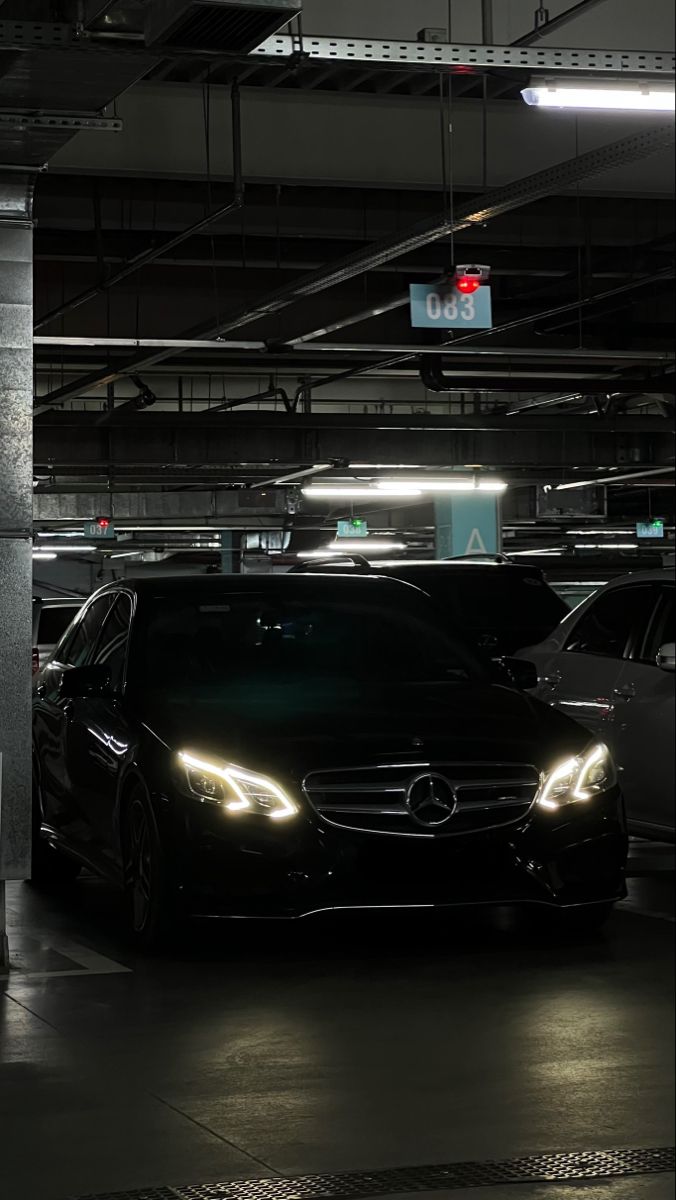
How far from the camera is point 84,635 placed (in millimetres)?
9797

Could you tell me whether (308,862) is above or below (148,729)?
Result: below

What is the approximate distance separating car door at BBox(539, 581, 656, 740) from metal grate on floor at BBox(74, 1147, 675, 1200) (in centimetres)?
562

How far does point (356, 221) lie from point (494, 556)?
132 inches

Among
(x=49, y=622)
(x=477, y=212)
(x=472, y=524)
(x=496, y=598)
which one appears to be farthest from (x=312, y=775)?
(x=472, y=524)

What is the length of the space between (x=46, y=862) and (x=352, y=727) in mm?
2982

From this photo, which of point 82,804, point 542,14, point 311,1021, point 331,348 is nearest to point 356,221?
point 331,348

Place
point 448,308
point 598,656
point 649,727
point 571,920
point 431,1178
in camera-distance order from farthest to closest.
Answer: point 448,308, point 598,656, point 649,727, point 571,920, point 431,1178

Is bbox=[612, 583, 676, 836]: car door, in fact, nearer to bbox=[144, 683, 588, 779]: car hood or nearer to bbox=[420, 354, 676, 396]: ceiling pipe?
bbox=[144, 683, 588, 779]: car hood

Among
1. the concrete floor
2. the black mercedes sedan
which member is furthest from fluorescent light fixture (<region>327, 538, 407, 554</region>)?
the concrete floor

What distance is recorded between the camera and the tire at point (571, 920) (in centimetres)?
757

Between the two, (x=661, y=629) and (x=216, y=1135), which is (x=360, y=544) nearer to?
(x=661, y=629)

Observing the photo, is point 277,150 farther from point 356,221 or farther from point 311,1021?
point 311,1021

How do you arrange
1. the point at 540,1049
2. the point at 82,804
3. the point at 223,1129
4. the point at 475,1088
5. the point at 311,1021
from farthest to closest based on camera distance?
the point at 82,804 → the point at 311,1021 → the point at 540,1049 → the point at 475,1088 → the point at 223,1129

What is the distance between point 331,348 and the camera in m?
16.3
